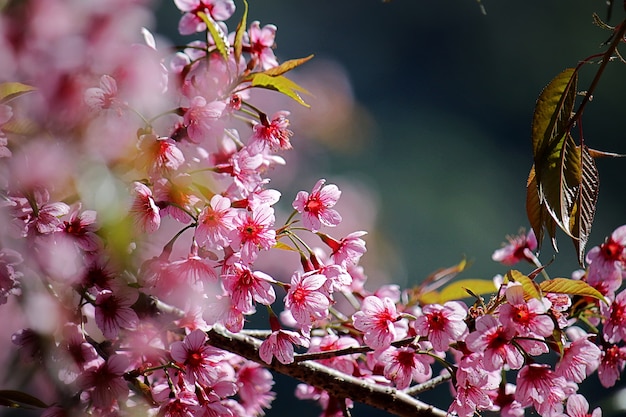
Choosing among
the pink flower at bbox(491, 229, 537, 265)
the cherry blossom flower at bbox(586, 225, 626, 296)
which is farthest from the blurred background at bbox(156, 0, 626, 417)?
the cherry blossom flower at bbox(586, 225, 626, 296)

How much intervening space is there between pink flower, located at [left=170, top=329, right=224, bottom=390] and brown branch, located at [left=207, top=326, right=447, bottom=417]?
0.06 m

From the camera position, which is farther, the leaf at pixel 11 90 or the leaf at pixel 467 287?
the leaf at pixel 467 287

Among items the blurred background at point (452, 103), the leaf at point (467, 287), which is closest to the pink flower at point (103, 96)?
the leaf at point (467, 287)

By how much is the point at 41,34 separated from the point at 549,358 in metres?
3.00

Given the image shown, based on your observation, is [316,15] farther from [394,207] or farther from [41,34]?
[41,34]

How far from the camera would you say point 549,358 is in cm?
299

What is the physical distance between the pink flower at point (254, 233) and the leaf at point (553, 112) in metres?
0.17

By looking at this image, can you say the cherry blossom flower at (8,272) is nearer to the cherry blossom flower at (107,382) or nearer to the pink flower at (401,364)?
the cherry blossom flower at (107,382)

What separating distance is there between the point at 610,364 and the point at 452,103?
3.47 meters

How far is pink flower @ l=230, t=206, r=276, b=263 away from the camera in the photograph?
44 centimetres

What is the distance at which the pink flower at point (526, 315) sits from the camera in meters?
0.44

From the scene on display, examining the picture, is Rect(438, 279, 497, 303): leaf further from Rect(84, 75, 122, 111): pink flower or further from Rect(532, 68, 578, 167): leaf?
Rect(84, 75, 122, 111): pink flower

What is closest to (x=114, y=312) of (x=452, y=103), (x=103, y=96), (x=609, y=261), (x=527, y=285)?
(x=103, y=96)

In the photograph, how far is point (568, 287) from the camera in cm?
46
